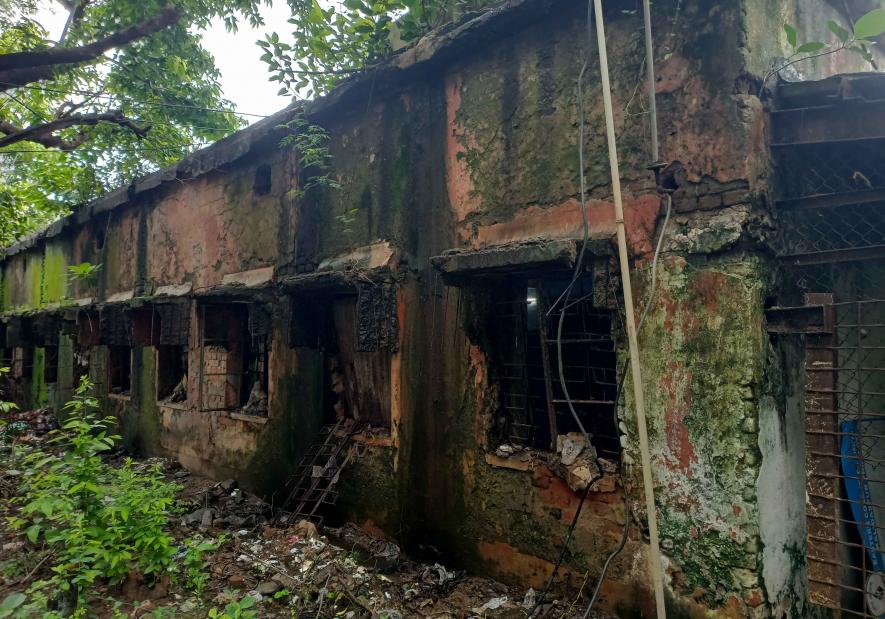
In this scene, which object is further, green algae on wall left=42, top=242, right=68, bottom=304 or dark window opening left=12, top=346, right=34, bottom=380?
dark window opening left=12, top=346, right=34, bottom=380

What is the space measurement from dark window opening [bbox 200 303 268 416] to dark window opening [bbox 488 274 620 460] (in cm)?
354

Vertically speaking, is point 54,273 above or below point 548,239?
above

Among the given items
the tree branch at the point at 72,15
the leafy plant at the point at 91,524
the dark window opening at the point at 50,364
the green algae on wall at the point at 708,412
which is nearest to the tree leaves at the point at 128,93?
the tree branch at the point at 72,15

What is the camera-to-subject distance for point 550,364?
404 cm

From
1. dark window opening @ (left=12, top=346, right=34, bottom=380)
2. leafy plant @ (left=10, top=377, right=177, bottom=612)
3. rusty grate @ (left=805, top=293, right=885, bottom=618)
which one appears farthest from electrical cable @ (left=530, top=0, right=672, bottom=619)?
dark window opening @ (left=12, top=346, right=34, bottom=380)

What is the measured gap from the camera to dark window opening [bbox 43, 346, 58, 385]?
11.7 metres

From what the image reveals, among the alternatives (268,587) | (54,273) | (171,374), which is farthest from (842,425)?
(54,273)

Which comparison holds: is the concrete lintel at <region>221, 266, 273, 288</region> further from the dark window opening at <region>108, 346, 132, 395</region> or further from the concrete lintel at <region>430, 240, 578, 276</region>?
the dark window opening at <region>108, 346, 132, 395</region>

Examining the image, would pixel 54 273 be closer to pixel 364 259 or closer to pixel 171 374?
pixel 171 374

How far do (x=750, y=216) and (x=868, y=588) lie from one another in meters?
2.62

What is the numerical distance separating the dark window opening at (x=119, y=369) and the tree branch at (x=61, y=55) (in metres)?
4.41

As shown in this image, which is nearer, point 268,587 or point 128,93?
point 268,587

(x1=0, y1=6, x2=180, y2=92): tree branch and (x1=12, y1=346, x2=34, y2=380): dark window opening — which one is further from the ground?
(x1=0, y1=6, x2=180, y2=92): tree branch

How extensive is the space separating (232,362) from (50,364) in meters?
7.56
